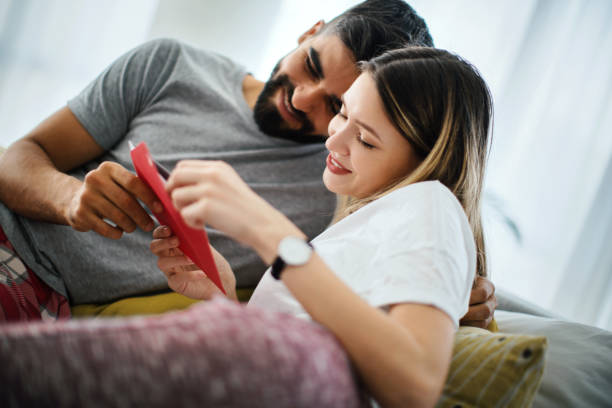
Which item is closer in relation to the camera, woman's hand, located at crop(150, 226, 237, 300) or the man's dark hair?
woman's hand, located at crop(150, 226, 237, 300)

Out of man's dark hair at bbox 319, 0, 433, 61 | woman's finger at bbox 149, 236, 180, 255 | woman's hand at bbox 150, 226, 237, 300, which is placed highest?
man's dark hair at bbox 319, 0, 433, 61

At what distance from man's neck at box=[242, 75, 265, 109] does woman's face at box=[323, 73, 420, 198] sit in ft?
2.20

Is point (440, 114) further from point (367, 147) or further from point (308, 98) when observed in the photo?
point (308, 98)

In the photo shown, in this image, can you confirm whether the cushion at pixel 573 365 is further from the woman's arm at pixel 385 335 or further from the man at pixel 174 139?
the woman's arm at pixel 385 335

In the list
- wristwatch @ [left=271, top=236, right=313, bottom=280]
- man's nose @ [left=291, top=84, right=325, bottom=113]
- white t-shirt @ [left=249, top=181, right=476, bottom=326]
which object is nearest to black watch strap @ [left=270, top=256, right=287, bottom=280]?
wristwatch @ [left=271, top=236, right=313, bottom=280]

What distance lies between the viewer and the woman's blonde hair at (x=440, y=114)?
0.82 m

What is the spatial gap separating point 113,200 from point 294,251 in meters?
0.46

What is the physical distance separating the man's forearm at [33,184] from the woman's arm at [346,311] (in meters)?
0.62

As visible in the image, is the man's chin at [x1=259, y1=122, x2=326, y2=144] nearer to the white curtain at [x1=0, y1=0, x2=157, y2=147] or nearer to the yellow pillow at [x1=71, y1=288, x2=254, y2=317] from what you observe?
the yellow pillow at [x1=71, y1=288, x2=254, y2=317]

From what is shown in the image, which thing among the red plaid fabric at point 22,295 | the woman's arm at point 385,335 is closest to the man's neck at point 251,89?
the red plaid fabric at point 22,295

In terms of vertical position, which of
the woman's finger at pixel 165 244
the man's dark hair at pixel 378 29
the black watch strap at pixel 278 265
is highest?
the man's dark hair at pixel 378 29

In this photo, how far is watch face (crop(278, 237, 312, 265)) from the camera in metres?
0.51

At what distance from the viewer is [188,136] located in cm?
133

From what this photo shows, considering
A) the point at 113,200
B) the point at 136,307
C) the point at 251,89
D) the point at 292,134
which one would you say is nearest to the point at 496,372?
the point at 113,200
